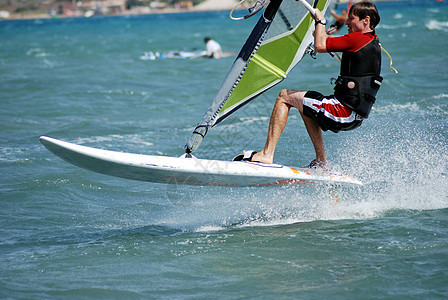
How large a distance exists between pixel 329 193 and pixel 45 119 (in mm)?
7032

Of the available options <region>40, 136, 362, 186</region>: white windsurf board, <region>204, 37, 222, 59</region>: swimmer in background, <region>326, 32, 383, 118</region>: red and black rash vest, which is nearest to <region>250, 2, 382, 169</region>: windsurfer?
<region>326, 32, 383, 118</region>: red and black rash vest

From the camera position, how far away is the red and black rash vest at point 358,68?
459 cm

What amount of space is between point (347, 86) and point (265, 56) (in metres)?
0.86

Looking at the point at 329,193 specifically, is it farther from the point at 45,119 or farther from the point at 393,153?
the point at 45,119

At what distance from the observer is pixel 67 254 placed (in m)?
4.61

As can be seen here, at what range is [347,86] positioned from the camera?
15.8 ft

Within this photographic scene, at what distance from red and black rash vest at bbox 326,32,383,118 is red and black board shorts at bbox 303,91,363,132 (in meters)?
0.06

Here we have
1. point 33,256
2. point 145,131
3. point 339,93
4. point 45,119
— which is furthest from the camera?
point 45,119

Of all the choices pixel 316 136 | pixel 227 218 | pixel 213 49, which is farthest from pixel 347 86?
pixel 213 49

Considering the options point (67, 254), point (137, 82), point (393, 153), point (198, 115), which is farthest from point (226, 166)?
point (137, 82)

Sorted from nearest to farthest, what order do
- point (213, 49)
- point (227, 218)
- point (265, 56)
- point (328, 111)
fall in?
point (328, 111)
point (265, 56)
point (227, 218)
point (213, 49)

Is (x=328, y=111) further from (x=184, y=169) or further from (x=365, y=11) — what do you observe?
(x=184, y=169)

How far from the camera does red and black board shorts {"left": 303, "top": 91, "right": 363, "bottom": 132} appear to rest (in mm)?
4871

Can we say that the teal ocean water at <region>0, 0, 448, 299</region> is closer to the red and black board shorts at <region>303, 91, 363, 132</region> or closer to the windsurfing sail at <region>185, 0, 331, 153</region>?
the red and black board shorts at <region>303, 91, 363, 132</region>
